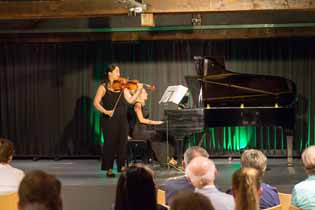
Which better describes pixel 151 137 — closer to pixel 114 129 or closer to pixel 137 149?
pixel 137 149

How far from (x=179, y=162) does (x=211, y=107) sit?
3.51ft

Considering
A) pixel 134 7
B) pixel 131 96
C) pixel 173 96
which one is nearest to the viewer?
pixel 134 7

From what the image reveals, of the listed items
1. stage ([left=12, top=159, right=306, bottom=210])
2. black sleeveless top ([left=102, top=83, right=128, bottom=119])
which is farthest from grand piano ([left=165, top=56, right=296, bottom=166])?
black sleeveless top ([left=102, top=83, right=128, bottom=119])

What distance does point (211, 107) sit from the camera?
8.70m

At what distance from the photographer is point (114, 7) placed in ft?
25.9

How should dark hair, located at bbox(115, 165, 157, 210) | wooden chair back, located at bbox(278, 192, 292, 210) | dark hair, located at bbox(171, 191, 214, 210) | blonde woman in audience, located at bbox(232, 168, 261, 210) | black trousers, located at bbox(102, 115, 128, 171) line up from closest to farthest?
dark hair, located at bbox(171, 191, 214, 210) < dark hair, located at bbox(115, 165, 157, 210) < blonde woman in audience, located at bbox(232, 168, 261, 210) < wooden chair back, located at bbox(278, 192, 292, 210) < black trousers, located at bbox(102, 115, 128, 171)

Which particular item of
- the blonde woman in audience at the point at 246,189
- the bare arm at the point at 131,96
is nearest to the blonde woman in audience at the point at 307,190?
the blonde woman in audience at the point at 246,189

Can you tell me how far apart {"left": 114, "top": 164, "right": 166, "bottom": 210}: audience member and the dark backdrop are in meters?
8.02

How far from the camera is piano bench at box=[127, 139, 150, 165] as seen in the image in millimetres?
8055

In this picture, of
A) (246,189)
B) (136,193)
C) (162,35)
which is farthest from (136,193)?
(162,35)

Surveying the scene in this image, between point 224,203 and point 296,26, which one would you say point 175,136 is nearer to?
point 296,26

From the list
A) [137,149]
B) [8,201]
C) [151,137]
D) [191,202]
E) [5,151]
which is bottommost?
[137,149]

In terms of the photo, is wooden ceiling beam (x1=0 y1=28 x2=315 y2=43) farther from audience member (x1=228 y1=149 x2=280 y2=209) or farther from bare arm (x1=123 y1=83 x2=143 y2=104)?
audience member (x1=228 y1=149 x2=280 y2=209)

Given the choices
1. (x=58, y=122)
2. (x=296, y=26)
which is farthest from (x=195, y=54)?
(x=58, y=122)
